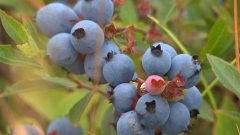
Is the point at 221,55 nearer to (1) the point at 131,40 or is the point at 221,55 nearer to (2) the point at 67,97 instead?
(1) the point at 131,40

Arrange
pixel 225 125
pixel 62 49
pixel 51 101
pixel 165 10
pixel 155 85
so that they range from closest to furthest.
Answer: pixel 155 85 < pixel 62 49 < pixel 225 125 < pixel 165 10 < pixel 51 101

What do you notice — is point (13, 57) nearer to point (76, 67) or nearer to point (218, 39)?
point (76, 67)

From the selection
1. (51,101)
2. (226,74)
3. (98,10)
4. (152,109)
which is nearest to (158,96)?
(152,109)

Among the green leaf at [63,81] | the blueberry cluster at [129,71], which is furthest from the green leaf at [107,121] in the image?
the blueberry cluster at [129,71]

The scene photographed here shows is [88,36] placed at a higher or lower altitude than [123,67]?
higher

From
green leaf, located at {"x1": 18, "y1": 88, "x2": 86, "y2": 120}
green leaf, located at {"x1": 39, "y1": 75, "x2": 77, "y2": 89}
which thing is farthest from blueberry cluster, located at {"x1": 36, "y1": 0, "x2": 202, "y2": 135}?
green leaf, located at {"x1": 18, "y1": 88, "x2": 86, "y2": 120}
